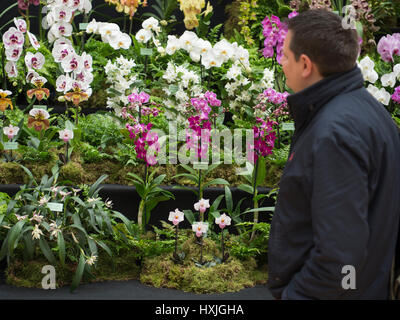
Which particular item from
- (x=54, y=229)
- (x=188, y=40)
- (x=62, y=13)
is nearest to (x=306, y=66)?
(x=54, y=229)

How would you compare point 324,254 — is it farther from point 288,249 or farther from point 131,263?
point 131,263

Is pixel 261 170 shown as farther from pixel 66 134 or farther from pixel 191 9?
pixel 191 9

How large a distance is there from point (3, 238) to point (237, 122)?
1807 mm

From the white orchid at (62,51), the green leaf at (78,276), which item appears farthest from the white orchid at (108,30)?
the green leaf at (78,276)

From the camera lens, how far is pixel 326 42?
55.2 inches

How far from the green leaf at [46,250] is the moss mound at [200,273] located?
0.47 m

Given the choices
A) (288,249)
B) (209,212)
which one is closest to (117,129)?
(209,212)

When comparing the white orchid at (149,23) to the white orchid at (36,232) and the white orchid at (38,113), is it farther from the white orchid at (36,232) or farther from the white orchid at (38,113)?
the white orchid at (36,232)

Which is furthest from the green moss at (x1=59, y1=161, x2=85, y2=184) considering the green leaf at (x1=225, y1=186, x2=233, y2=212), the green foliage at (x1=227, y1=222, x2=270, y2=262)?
the green foliage at (x1=227, y1=222, x2=270, y2=262)

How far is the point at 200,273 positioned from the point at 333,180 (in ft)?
5.69

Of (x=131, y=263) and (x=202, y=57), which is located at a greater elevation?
Answer: (x=202, y=57)

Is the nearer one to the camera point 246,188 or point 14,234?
point 14,234

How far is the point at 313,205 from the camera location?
1330 millimetres

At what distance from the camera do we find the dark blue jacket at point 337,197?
1.30 m
